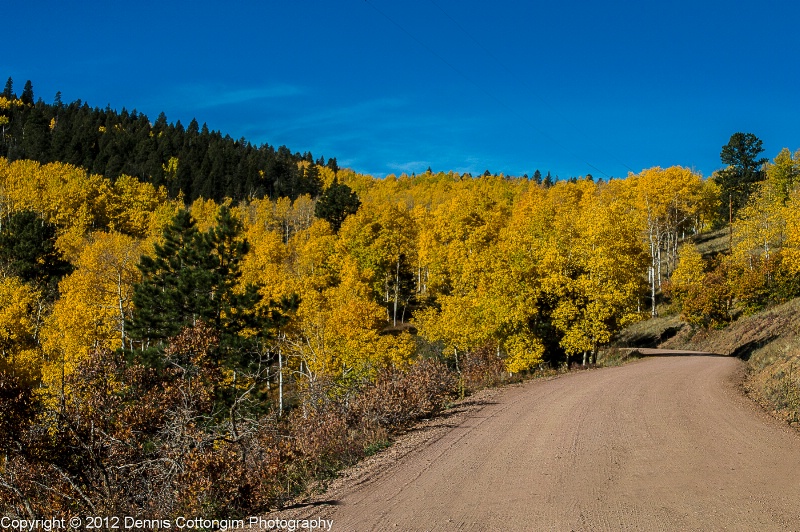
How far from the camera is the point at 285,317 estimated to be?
1121 inches

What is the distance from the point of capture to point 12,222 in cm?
5050

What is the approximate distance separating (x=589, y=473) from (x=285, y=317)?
21.2 metres

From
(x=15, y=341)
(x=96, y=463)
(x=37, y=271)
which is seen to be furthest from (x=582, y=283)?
(x=37, y=271)

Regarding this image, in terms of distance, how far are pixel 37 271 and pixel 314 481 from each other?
50145mm

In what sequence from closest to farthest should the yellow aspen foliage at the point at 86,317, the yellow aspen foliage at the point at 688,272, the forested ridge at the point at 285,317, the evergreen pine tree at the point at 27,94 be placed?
the forested ridge at the point at 285,317, the yellow aspen foliage at the point at 86,317, the yellow aspen foliage at the point at 688,272, the evergreen pine tree at the point at 27,94

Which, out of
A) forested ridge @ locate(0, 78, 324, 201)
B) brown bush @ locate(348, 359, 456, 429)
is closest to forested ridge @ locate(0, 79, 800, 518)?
brown bush @ locate(348, 359, 456, 429)

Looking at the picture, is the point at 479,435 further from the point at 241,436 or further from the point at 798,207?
the point at 798,207

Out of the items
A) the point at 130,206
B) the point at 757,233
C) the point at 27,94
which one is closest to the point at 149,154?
the point at 130,206

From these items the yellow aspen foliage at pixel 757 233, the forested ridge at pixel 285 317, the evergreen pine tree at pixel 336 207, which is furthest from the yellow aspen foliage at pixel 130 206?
the yellow aspen foliage at pixel 757 233

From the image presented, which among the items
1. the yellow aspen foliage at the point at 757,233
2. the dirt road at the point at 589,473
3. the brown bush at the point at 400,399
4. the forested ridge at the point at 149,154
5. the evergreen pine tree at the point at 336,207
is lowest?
the dirt road at the point at 589,473

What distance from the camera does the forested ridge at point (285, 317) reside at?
9047 millimetres

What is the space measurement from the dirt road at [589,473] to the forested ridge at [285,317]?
168 cm

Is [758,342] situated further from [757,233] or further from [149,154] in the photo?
[149,154]

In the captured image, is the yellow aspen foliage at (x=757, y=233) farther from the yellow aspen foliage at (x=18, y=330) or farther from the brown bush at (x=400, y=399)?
the yellow aspen foliage at (x=18, y=330)
